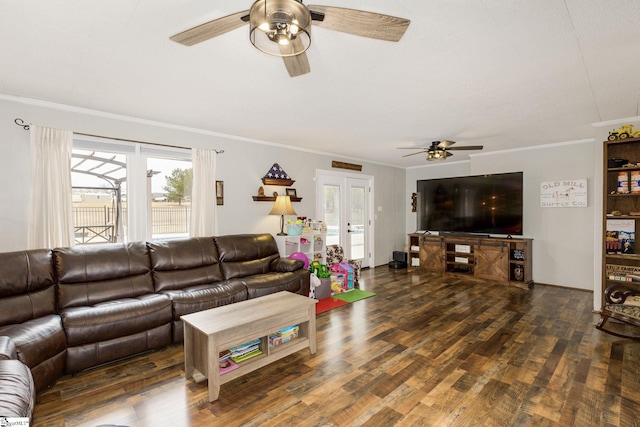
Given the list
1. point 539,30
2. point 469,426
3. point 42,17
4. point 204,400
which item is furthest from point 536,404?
point 42,17

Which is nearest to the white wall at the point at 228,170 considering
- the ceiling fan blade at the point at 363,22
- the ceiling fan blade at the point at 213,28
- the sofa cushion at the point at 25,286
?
the sofa cushion at the point at 25,286

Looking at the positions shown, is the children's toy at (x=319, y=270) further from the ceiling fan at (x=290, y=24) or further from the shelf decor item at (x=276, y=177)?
the ceiling fan at (x=290, y=24)

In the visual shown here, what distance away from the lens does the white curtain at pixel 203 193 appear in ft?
13.2

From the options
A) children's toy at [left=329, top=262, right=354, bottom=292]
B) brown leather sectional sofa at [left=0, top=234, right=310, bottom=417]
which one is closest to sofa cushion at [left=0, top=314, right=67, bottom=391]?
brown leather sectional sofa at [left=0, top=234, right=310, bottom=417]

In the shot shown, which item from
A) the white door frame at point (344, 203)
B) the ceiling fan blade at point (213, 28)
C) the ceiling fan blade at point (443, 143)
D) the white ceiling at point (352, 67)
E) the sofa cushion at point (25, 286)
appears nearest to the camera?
the ceiling fan blade at point (213, 28)

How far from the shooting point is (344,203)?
6.16m

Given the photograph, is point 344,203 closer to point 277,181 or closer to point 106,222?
point 277,181

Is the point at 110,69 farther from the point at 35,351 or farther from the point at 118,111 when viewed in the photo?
the point at 35,351

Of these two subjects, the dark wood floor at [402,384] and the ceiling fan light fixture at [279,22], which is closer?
the ceiling fan light fixture at [279,22]

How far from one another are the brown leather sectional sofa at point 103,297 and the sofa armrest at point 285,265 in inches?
6.9

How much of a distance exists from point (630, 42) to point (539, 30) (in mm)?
683

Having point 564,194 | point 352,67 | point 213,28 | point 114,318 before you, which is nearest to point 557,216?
point 564,194

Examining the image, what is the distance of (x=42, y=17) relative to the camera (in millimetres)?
1705

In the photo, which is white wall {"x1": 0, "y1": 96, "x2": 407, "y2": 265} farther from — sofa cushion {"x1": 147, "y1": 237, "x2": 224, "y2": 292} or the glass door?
sofa cushion {"x1": 147, "y1": 237, "x2": 224, "y2": 292}
